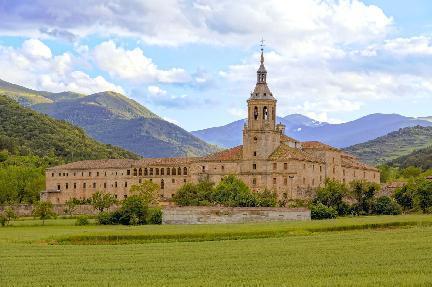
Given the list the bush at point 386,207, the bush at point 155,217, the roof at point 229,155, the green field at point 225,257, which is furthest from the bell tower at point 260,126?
the green field at point 225,257

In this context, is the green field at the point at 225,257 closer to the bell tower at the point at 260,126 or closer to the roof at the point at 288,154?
the roof at the point at 288,154

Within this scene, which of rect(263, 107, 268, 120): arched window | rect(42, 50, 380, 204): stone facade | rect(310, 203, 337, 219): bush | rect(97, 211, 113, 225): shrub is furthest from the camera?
rect(263, 107, 268, 120): arched window

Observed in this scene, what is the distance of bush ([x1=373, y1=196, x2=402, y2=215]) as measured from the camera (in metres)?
110

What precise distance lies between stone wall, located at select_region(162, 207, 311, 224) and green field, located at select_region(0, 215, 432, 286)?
16951 millimetres

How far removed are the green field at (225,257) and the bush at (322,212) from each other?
2032 cm

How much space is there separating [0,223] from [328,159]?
57709 millimetres

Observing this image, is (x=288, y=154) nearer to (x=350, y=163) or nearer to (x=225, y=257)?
(x=350, y=163)

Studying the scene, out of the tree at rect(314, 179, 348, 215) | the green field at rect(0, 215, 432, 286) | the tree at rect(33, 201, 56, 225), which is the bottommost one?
the green field at rect(0, 215, 432, 286)

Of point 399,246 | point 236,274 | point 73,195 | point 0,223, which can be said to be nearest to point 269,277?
point 236,274

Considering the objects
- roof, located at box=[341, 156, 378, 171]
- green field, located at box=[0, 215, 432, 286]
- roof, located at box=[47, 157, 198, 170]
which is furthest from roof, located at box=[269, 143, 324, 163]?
green field, located at box=[0, 215, 432, 286]

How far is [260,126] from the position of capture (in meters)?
132

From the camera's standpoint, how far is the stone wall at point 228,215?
99.1m

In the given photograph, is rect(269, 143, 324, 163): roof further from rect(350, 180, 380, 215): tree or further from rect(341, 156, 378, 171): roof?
rect(350, 180, 380, 215): tree

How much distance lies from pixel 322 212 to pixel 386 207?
11.3 metres
